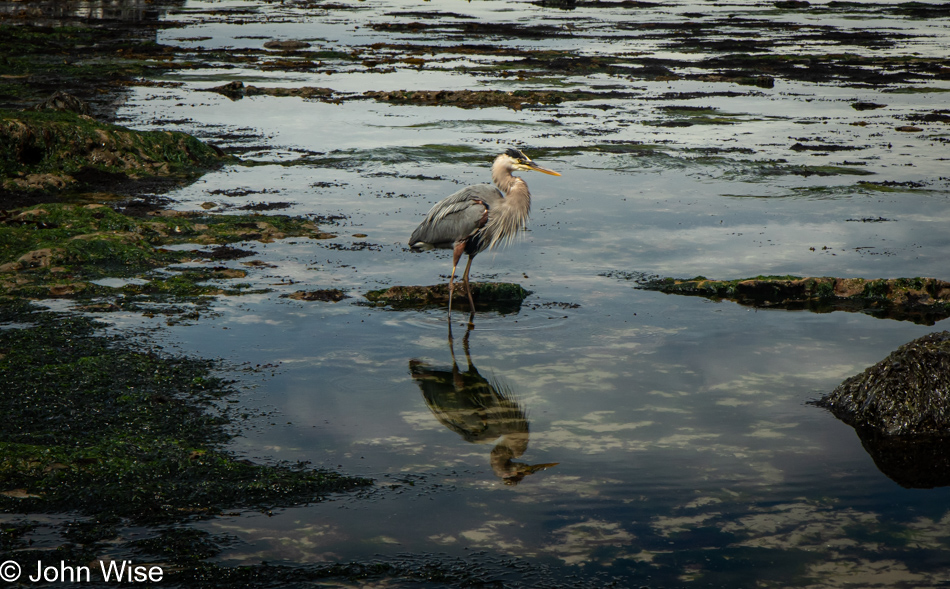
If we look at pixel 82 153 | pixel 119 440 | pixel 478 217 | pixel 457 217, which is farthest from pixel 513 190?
pixel 82 153

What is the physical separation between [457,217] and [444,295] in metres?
0.78

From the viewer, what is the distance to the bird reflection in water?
538 centimetres

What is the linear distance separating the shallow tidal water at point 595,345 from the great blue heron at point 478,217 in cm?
60

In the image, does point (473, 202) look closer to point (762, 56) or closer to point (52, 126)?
point (52, 126)

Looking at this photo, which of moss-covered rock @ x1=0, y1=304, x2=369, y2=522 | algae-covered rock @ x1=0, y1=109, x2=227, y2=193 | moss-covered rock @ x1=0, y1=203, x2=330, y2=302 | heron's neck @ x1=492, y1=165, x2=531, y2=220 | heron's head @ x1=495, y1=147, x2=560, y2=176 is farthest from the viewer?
algae-covered rock @ x1=0, y1=109, x2=227, y2=193

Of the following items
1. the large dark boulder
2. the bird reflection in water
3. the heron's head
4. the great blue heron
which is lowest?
the bird reflection in water

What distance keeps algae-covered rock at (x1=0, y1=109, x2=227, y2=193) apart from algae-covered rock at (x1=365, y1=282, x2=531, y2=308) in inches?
243

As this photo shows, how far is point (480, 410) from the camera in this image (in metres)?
6.21

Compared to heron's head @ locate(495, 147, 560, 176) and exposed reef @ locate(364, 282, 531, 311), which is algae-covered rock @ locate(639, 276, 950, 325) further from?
heron's head @ locate(495, 147, 560, 176)

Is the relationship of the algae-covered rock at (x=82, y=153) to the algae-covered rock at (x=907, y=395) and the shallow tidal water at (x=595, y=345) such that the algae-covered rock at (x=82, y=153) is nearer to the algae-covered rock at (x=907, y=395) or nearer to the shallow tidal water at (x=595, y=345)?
the shallow tidal water at (x=595, y=345)

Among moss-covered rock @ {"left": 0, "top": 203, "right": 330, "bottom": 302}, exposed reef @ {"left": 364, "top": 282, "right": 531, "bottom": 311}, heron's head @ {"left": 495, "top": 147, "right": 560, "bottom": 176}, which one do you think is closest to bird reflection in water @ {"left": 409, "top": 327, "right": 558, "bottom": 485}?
exposed reef @ {"left": 364, "top": 282, "right": 531, "bottom": 311}

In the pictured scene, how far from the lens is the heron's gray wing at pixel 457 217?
8.28 metres

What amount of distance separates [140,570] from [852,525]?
3701 mm

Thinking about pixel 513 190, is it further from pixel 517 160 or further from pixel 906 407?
pixel 906 407
